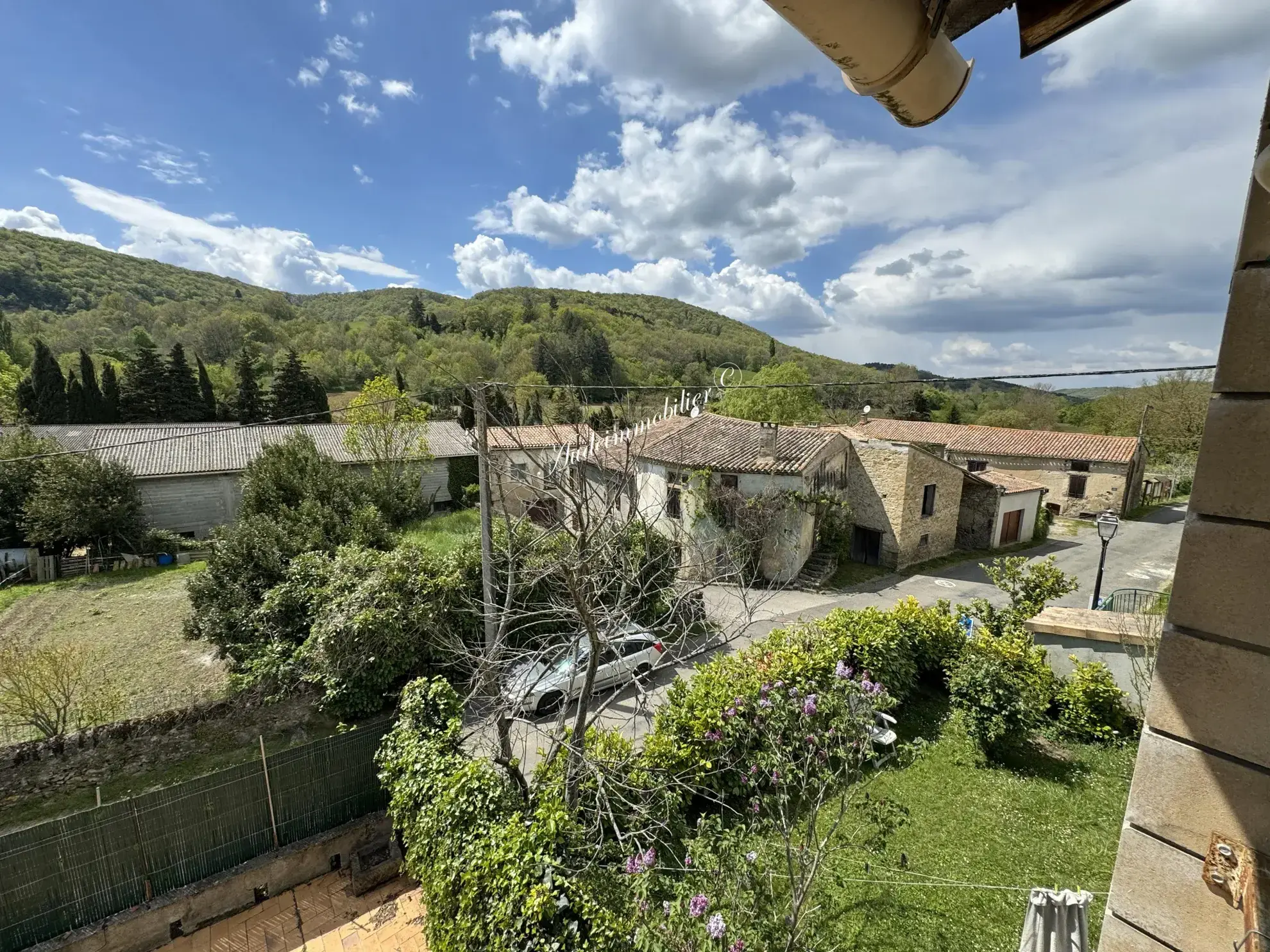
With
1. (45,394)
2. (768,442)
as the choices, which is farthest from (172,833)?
(45,394)

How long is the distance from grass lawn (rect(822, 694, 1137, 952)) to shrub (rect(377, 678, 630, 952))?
2.55m

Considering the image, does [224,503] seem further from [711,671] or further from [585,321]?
[585,321]

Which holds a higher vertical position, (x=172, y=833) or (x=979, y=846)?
(x=979, y=846)

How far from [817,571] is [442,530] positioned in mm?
13256

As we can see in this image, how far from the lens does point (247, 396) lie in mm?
44906

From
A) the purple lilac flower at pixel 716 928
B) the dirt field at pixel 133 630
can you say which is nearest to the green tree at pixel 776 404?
the dirt field at pixel 133 630

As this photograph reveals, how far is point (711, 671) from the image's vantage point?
8328 mm

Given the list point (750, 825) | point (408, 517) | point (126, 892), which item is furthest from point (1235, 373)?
point (408, 517)

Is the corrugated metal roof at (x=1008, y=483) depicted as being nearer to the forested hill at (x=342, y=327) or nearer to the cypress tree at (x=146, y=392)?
the forested hill at (x=342, y=327)

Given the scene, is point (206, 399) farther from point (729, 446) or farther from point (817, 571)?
point (817, 571)

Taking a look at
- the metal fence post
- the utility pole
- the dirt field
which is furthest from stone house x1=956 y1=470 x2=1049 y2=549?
the dirt field

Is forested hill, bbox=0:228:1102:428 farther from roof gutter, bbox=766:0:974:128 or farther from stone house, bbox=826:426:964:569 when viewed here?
roof gutter, bbox=766:0:974:128

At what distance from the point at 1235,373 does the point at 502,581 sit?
1115cm

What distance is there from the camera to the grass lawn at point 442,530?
648 inches
